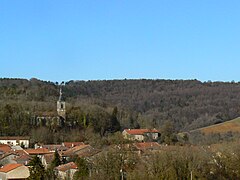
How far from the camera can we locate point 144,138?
217ft

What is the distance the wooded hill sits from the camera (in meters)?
79.8

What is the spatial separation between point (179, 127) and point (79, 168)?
195 ft

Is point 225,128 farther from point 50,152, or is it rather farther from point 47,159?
point 47,159

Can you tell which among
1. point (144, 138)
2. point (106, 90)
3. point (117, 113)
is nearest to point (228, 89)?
point (106, 90)

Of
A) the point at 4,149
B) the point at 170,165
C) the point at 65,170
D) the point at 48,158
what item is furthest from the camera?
the point at 4,149

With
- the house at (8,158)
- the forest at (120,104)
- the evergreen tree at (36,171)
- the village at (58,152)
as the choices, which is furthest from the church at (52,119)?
the evergreen tree at (36,171)

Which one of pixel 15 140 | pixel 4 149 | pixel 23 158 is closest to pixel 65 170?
pixel 23 158

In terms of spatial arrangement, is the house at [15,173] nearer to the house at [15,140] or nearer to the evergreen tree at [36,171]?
the evergreen tree at [36,171]

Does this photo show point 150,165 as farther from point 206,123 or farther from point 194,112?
point 194,112

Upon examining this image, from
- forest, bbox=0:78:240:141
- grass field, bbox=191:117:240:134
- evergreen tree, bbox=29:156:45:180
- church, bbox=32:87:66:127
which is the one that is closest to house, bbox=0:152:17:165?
forest, bbox=0:78:240:141

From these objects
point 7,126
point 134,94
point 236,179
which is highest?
point 134,94

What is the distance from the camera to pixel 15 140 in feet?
210

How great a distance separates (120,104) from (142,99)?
451 inches

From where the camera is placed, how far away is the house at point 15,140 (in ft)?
207
